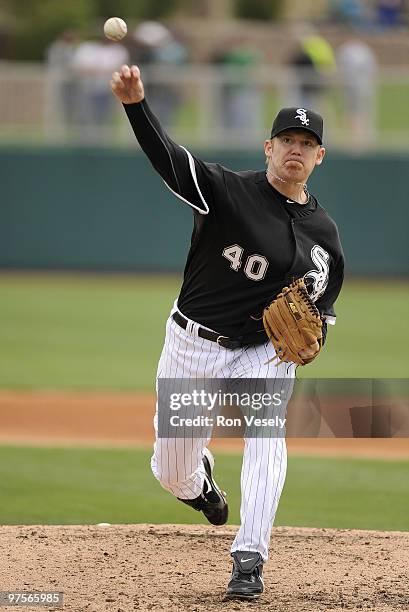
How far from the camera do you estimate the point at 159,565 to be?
5.14m

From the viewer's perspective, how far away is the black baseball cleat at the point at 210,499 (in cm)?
534

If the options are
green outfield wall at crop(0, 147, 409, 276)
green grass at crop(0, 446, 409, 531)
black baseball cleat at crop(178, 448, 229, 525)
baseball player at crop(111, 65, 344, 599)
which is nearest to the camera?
baseball player at crop(111, 65, 344, 599)

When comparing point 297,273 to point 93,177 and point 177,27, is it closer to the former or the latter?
point 93,177

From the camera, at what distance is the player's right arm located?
14.4ft

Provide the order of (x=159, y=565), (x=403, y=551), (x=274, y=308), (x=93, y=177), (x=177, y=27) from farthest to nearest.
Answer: (x=177, y=27), (x=93, y=177), (x=403, y=551), (x=159, y=565), (x=274, y=308)

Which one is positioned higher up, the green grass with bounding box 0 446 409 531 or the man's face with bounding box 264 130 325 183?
the man's face with bounding box 264 130 325 183

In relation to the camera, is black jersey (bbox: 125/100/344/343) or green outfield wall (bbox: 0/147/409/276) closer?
black jersey (bbox: 125/100/344/343)

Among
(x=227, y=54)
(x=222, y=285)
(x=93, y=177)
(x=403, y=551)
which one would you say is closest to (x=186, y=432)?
(x=222, y=285)

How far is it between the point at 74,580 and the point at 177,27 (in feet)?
88.5

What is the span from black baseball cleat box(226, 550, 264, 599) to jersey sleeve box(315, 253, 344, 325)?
104cm
